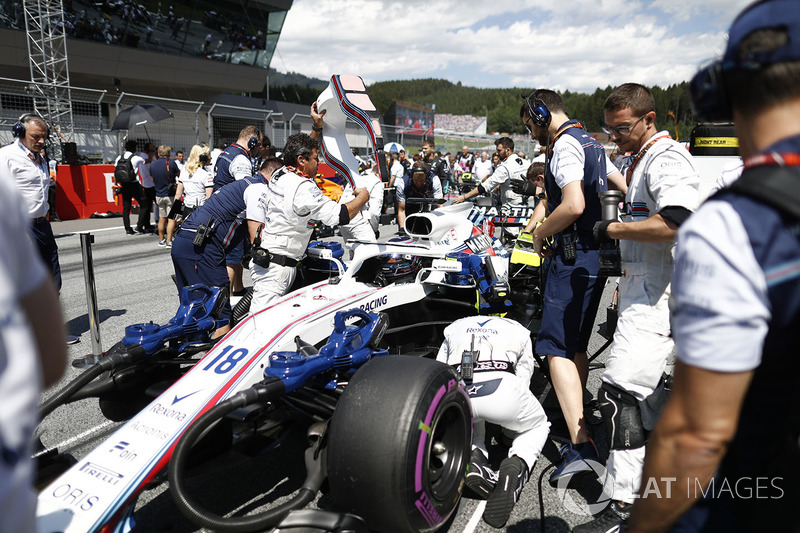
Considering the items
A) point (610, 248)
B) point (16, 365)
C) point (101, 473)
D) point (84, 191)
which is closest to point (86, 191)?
point (84, 191)

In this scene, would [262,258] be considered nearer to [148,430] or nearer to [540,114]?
[148,430]

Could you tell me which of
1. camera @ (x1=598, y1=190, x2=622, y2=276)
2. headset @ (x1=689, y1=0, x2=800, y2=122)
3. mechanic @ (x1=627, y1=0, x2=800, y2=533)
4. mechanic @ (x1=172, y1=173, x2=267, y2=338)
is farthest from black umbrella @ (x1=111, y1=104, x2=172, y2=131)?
mechanic @ (x1=627, y1=0, x2=800, y2=533)

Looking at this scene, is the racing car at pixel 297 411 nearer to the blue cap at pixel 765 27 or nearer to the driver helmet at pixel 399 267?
the driver helmet at pixel 399 267

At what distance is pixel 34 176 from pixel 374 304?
364 cm

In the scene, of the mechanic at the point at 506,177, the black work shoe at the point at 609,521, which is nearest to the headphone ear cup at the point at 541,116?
the black work shoe at the point at 609,521

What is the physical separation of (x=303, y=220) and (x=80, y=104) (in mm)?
17015

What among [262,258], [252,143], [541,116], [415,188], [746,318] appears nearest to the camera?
[746,318]

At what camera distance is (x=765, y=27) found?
3.26 ft

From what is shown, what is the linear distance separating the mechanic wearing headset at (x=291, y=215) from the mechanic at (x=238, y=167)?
1.71 metres

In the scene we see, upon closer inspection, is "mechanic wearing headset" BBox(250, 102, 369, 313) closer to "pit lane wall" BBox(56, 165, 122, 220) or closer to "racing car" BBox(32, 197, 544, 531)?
"racing car" BBox(32, 197, 544, 531)

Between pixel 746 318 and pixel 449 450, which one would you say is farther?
pixel 449 450

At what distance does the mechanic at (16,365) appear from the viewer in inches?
32.0

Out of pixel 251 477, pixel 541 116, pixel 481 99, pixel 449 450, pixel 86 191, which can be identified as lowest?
pixel 251 477

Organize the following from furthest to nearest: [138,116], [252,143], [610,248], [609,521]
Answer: [138,116], [252,143], [610,248], [609,521]
